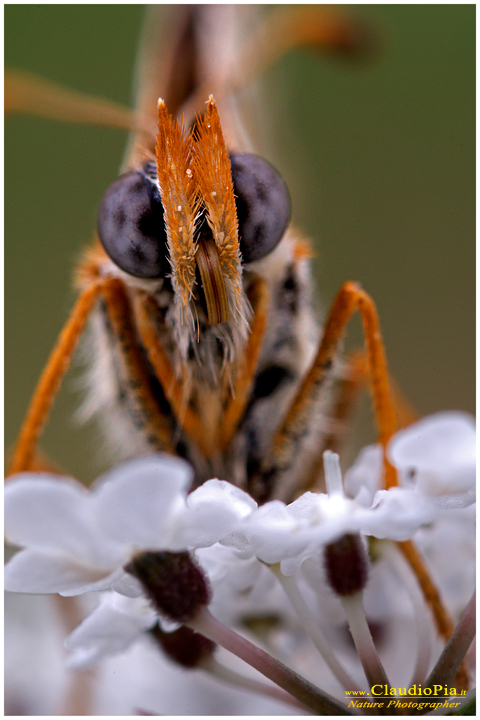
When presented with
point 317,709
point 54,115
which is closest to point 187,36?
point 54,115

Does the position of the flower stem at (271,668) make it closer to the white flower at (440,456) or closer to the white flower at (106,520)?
the white flower at (106,520)

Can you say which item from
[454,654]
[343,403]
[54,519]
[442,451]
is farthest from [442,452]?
[343,403]

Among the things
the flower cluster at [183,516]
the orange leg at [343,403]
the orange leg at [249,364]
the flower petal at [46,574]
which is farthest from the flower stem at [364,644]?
the orange leg at [343,403]

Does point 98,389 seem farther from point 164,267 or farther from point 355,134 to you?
point 355,134

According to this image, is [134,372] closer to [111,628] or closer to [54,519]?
[111,628]

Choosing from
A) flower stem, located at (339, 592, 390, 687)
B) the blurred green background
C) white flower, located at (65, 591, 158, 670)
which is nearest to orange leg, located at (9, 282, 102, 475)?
white flower, located at (65, 591, 158, 670)

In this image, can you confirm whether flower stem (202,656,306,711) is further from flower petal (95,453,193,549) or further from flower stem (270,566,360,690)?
flower petal (95,453,193,549)
